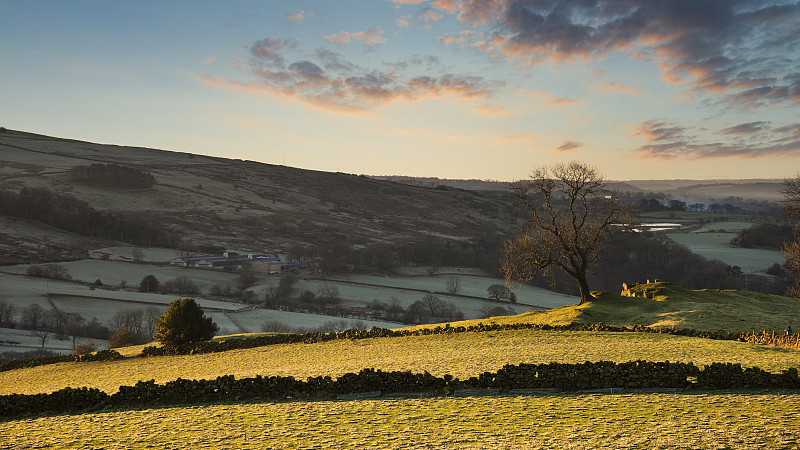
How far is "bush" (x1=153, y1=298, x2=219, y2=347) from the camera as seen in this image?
3725cm

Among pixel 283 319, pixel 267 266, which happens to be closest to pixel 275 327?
pixel 283 319

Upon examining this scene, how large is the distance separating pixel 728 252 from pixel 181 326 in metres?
145

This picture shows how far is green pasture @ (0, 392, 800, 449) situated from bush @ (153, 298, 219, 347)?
19.8m

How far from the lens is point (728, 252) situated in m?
137

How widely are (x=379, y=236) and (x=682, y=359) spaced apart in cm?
17354

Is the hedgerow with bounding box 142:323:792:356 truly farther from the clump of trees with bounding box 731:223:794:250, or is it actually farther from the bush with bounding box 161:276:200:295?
the clump of trees with bounding box 731:223:794:250

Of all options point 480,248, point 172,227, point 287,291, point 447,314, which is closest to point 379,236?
point 480,248

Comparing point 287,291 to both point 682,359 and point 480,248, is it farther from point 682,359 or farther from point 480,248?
point 682,359

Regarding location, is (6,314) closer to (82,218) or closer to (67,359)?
(67,359)

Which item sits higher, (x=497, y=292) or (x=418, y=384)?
(x=418, y=384)

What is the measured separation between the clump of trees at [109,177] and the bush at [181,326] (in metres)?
176

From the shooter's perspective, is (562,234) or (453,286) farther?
(453,286)

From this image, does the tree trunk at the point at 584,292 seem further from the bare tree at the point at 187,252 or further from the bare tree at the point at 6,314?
the bare tree at the point at 187,252

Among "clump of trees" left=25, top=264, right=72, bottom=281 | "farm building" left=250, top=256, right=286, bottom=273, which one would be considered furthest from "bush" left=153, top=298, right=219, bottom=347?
"farm building" left=250, top=256, right=286, bottom=273
